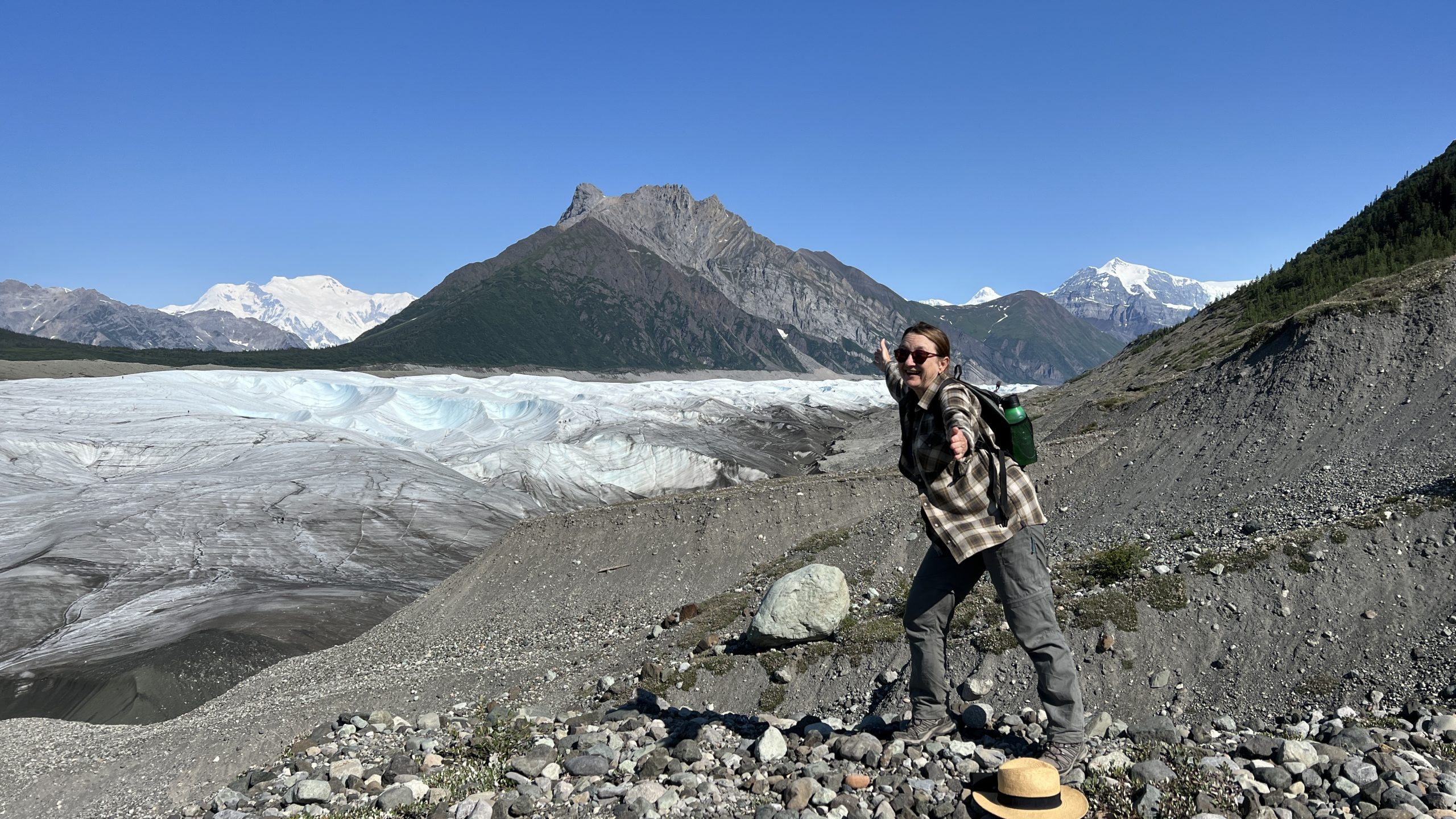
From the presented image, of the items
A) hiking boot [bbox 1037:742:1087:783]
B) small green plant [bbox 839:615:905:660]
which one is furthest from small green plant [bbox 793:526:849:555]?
hiking boot [bbox 1037:742:1087:783]

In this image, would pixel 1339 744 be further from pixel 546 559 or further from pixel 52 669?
pixel 52 669

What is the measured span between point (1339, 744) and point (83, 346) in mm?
235730

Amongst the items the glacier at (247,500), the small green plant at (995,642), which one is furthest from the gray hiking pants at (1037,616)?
the glacier at (247,500)

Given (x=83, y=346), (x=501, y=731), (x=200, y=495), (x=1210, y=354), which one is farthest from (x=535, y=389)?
(x=83, y=346)

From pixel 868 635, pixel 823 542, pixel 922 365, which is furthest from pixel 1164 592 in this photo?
pixel 823 542

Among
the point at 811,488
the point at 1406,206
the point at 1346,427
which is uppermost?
the point at 1406,206

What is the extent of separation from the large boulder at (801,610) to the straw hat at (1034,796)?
229 inches

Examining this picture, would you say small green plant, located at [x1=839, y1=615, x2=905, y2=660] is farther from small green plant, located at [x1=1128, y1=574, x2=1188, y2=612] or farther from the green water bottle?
the green water bottle

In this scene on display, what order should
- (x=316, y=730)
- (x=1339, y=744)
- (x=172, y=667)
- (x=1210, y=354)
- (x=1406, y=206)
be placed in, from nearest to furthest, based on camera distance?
(x=1339, y=744), (x=316, y=730), (x=172, y=667), (x=1210, y=354), (x=1406, y=206)

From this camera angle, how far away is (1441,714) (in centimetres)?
632

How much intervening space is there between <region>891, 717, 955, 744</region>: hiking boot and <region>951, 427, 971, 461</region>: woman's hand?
2546 millimetres

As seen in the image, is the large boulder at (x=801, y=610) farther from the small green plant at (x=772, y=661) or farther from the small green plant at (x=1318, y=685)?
the small green plant at (x=1318, y=685)

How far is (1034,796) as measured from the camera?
195 inches

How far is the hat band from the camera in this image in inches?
194
